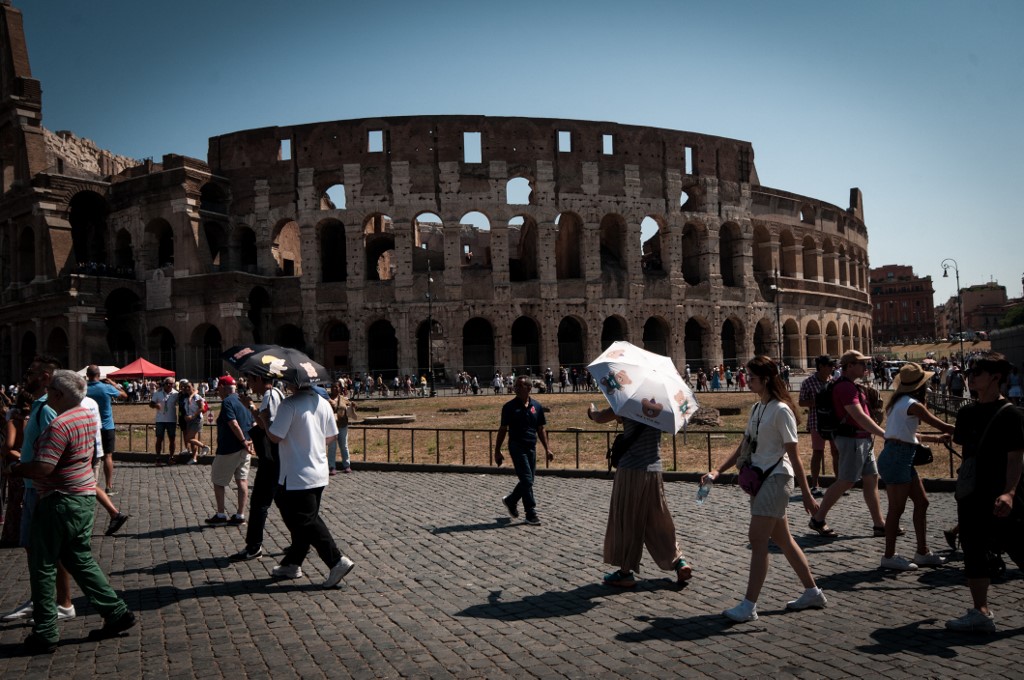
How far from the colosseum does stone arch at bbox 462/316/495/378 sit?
119 mm

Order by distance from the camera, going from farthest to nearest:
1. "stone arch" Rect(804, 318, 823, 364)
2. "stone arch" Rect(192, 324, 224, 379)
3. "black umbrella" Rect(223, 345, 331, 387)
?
1. "stone arch" Rect(804, 318, 823, 364)
2. "stone arch" Rect(192, 324, 224, 379)
3. "black umbrella" Rect(223, 345, 331, 387)

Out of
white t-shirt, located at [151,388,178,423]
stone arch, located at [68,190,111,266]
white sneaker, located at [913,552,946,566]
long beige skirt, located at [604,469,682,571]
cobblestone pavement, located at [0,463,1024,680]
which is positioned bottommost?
cobblestone pavement, located at [0,463,1024,680]

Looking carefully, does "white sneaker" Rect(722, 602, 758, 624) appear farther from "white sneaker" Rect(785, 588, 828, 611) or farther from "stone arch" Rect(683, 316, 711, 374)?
"stone arch" Rect(683, 316, 711, 374)

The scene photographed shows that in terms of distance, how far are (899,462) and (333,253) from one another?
1476 inches

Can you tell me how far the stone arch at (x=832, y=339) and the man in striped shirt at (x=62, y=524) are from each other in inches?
1864

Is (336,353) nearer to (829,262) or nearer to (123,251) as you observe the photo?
(123,251)

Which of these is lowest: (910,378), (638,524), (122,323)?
(638,524)

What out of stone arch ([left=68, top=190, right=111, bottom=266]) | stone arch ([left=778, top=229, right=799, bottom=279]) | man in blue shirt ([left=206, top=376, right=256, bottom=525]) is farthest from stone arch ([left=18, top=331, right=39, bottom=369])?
stone arch ([left=778, top=229, right=799, bottom=279])

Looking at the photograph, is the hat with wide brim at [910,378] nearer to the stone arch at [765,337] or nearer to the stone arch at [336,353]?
the stone arch at [336,353]

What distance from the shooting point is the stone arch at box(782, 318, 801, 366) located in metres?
43.8

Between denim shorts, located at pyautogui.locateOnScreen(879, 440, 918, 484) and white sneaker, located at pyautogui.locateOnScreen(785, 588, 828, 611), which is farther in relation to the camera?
denim shorts, located at pyautogui.locateOnScreen(879, 440, 918, 484)

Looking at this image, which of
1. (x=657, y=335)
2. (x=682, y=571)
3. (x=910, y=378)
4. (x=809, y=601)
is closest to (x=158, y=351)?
(x=657, y=335)

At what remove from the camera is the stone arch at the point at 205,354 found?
35.6 m

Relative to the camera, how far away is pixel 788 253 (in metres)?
44.0
